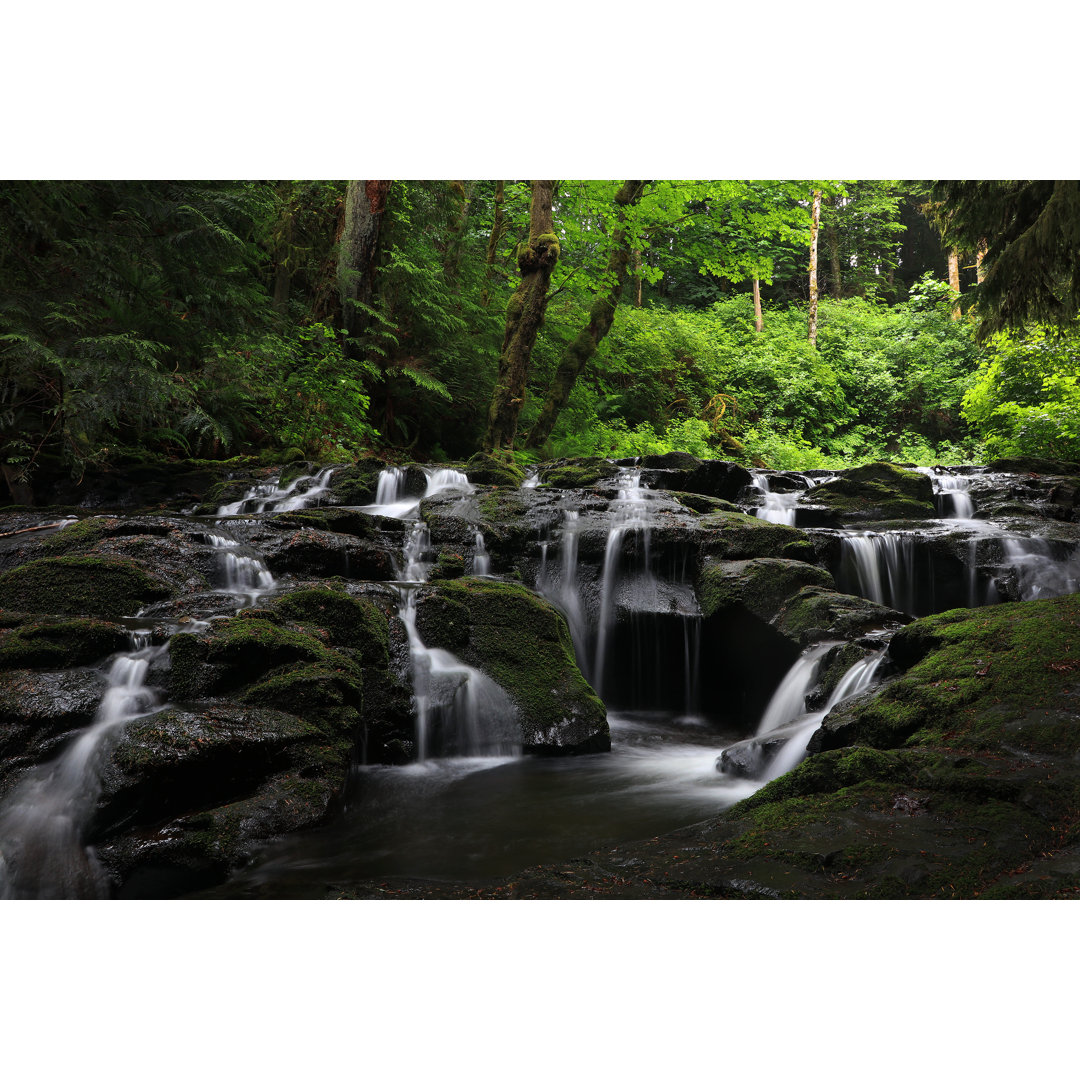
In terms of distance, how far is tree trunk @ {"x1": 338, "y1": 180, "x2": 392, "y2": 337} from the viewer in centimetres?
1266

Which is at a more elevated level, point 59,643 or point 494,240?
point 494,240

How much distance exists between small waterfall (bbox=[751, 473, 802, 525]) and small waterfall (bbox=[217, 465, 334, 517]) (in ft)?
18.3

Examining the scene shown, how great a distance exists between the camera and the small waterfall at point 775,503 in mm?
9258

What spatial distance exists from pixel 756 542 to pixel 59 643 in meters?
5.49

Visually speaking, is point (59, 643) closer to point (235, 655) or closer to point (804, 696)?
point (235, 655)

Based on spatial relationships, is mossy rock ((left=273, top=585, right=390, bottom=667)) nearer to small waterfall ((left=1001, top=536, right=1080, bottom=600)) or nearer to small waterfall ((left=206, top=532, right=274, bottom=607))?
small waterfall ((left=206, top=532, right=274, bottom=607))

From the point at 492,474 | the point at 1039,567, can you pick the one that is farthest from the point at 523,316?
the point at 1039,567

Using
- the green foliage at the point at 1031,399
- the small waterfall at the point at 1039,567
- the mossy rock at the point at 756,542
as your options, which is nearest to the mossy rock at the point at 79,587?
the mossy rock at the point at 756,542

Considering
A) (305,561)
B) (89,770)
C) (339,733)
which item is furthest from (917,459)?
(89,770)

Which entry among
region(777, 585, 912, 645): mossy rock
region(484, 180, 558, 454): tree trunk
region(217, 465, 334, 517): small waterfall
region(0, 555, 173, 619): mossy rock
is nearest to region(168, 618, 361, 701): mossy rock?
region(0, 555, 173, 619): mossy rock

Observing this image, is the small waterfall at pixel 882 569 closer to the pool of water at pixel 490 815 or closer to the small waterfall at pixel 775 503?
the small waterfall at pixel 775 503

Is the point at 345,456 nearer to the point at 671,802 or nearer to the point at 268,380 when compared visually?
the point at 268,380

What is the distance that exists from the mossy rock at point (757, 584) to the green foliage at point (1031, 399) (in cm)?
620

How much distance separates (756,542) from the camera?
6852 millimetres
